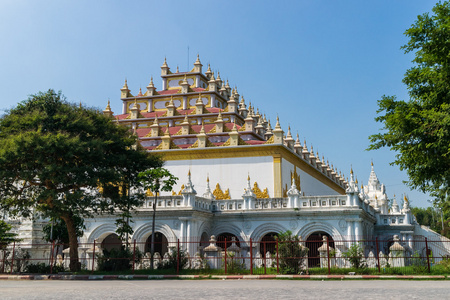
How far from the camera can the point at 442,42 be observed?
21609mm

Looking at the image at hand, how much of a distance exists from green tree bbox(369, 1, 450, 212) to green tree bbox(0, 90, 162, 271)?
13.1 metres

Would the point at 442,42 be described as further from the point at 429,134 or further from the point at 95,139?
the point at 95,139

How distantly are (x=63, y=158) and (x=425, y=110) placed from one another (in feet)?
56.1

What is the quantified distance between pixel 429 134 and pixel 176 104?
3123 cm

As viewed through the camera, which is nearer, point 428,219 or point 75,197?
point 75,197

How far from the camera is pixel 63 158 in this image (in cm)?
2392

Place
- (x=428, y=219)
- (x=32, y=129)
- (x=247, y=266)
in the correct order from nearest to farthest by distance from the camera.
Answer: (x=32, y=129), (x=247, y=266), (x=428, y=219)

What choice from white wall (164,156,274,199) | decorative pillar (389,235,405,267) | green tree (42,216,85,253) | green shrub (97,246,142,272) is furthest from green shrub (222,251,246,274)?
white wall (164,156,274,199)

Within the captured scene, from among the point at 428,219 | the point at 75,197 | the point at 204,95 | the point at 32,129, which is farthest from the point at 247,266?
the point at 428,219

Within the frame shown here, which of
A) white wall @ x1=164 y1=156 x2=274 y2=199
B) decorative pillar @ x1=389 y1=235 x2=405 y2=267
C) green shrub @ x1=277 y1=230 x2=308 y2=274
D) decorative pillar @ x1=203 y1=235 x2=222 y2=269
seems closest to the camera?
green shrub @ x1=277 y1=230 x2=308 y2=274

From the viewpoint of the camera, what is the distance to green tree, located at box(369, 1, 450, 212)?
21.2 m

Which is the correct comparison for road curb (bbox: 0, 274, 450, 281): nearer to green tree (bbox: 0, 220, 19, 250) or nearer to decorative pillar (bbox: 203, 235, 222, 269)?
decorative pillar (bbox: 203, 235, 222, 269)

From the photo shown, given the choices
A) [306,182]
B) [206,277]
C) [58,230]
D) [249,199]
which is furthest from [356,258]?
[306,182]

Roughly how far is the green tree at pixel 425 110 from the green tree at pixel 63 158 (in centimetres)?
1311
